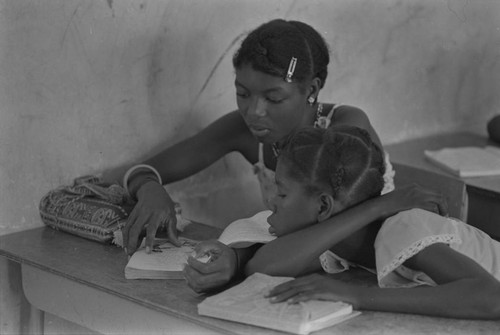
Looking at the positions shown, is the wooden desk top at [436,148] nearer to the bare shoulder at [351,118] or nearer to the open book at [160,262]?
the bare shoulder at [351,118]

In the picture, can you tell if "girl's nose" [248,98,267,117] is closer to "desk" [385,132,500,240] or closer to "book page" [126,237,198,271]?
"book page" [126,237,198,271]

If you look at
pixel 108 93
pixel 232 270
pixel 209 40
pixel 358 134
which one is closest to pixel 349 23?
pixel 209 40

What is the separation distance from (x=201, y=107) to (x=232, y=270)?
88 centimetres

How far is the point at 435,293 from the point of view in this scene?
169 centimetres

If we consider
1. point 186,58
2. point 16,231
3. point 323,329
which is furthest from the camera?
point 186,58

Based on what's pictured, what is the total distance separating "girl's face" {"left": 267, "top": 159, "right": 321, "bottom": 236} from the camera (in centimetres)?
185

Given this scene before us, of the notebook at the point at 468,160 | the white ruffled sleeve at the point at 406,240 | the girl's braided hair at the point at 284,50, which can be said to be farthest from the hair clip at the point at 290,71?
the notebook at the point at 468,160

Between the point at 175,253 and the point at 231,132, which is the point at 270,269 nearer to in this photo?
the point at 175,253

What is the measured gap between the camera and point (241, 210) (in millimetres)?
2836

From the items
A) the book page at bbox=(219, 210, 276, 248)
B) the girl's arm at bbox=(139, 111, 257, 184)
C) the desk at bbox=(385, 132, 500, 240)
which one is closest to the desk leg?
the girl's arm at bbox=(139, 111, 257, 184)

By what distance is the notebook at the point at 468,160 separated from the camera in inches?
114

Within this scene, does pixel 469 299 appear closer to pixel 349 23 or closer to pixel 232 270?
pixel 232 270

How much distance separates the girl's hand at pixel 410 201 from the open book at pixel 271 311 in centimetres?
27

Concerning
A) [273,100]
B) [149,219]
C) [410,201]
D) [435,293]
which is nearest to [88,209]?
[149,219]
